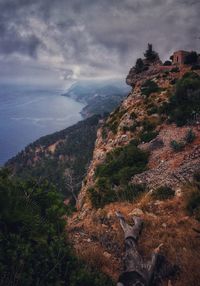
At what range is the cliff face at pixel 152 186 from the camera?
8.24 meters

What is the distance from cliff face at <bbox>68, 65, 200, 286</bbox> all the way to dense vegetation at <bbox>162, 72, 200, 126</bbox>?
0.26m

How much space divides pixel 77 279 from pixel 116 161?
15.0 meters

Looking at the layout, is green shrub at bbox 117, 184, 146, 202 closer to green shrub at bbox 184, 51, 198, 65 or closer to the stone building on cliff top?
green shrub at bbox 184, 51, 198, 65

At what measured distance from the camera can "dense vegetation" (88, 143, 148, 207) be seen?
1562cm

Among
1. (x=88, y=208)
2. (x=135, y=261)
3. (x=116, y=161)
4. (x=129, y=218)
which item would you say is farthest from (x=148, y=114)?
(x=135, y=261)

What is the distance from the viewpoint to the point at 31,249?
6.30m

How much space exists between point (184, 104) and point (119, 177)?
1029 centimetres

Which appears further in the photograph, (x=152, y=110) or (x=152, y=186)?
(x=152, y=110)

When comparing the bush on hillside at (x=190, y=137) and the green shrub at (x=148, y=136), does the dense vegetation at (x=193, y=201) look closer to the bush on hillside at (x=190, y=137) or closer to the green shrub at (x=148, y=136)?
the bush on hillside at (x=190, y=137)

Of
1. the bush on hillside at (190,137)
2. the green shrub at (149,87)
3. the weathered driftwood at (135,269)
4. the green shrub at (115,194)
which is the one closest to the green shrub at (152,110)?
the green shrub at (149,87)

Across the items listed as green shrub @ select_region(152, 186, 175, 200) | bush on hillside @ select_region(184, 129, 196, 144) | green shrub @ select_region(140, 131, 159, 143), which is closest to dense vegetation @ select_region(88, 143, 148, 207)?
green shrub @ select_region(140, 131, 159, 143)

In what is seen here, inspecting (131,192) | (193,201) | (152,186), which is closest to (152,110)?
(152,186)

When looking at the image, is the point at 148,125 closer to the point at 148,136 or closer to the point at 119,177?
the point at 148,136

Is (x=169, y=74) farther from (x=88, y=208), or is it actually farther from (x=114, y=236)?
(x=114, y=236)
